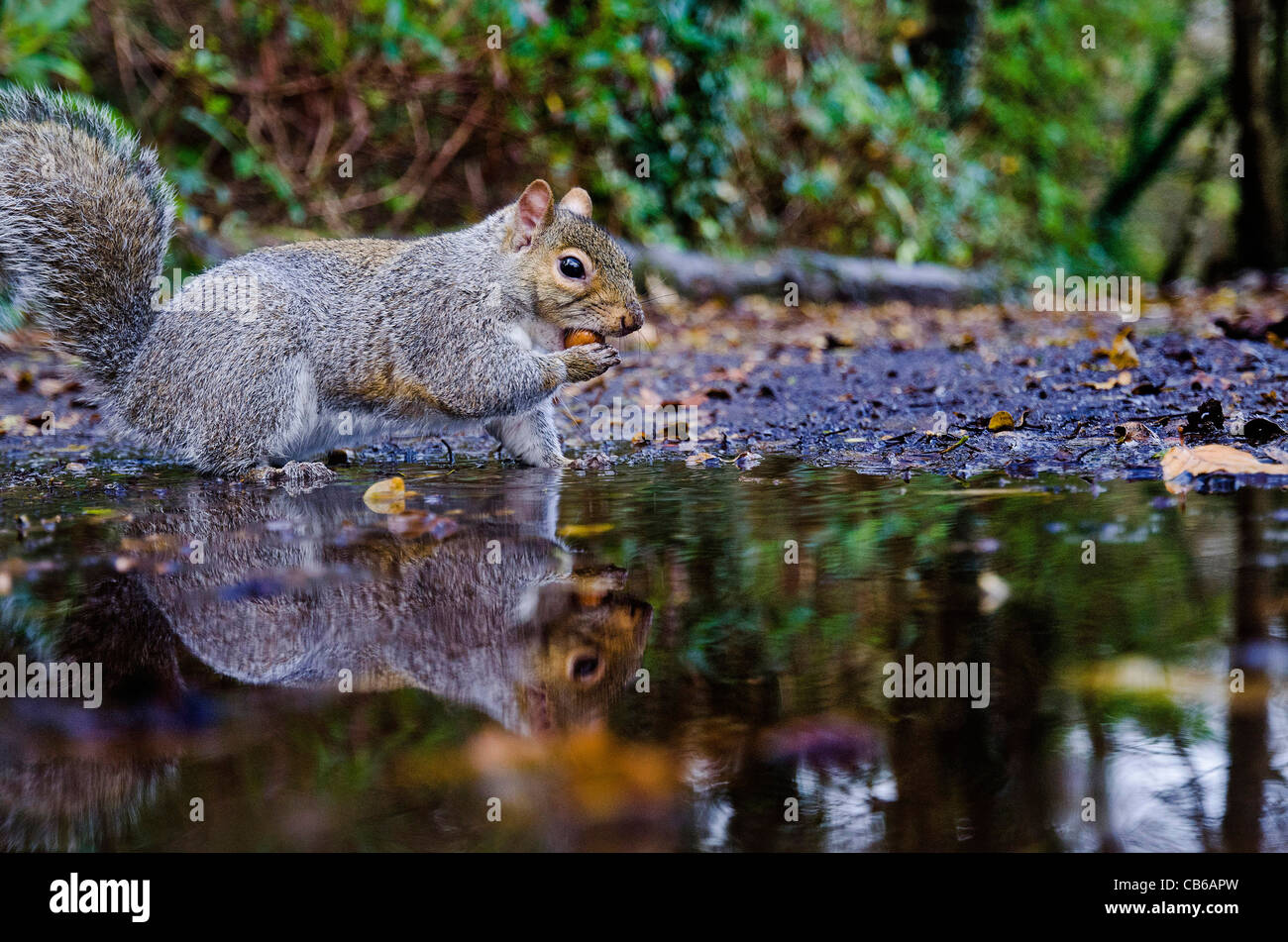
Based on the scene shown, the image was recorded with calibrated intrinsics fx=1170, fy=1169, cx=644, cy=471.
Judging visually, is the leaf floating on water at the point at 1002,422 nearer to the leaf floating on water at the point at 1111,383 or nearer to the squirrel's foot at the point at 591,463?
the leaf floating on water at the point at 1111,383

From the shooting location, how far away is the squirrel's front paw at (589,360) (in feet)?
13.9

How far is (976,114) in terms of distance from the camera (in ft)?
48.3

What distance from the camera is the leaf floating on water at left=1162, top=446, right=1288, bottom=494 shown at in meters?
3.32

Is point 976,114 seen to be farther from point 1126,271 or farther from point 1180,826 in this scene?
point 1180,826

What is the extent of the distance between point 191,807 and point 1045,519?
2195 mm

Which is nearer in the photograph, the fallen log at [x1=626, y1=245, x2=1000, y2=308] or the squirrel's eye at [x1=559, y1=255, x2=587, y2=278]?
the squirrel's eye at [x1=559, y1=255, x2=587, y2=278]

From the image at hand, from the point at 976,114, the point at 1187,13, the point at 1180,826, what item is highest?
the point at 1187,13

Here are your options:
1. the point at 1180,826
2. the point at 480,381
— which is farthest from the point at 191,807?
the point at 480,381

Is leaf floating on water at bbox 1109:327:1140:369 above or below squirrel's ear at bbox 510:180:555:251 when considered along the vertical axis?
below

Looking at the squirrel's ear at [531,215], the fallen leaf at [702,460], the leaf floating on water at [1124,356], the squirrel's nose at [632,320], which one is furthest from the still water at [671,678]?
the leaf floating on water at [1124,356]

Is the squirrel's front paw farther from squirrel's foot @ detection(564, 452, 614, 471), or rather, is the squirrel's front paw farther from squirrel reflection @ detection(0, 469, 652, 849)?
squirrel reflection @ detection(0, 469, 652, 849)

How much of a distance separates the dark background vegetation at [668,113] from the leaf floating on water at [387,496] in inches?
197

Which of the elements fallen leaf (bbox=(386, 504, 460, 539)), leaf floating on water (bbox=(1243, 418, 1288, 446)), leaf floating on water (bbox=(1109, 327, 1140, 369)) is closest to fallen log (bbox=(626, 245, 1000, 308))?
leaf floating on water (bbox=(1109, 327, 1140, 369))

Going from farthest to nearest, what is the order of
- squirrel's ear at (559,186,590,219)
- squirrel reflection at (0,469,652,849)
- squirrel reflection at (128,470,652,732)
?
squirrel's ear at (559,186,590,219), squirrel reflection at (128,470,652,732), squirrel reflection at (0,469,652,849)
